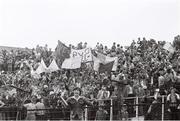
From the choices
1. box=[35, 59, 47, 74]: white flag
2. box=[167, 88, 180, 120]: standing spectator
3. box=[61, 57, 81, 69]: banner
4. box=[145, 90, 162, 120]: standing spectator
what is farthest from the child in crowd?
box=[35, 59, 47, 74]: white flag

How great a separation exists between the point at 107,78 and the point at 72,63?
378 cm

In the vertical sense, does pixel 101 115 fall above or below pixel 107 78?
below

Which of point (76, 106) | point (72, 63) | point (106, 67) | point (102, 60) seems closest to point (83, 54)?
point (72, 63)

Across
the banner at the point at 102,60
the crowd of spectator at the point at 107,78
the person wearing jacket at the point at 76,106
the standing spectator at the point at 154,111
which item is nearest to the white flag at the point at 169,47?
the crowd of spectator at the point at 107,78

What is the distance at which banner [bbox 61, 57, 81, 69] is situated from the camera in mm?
21953

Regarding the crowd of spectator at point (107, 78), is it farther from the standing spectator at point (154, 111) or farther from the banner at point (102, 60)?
the standing spectator at point (154, 111)

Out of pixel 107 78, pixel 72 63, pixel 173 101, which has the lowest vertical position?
pixel 173 101

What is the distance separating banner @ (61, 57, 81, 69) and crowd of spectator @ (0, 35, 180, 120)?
585mm

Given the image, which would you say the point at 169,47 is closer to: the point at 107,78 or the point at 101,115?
the point at 107,78

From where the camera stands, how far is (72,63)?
72.9ft

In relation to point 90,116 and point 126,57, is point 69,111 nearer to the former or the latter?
point 90,116

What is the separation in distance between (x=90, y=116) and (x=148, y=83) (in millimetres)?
3110

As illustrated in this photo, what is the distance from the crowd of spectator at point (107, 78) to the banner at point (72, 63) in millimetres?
585

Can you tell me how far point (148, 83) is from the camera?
1803 centimetres
